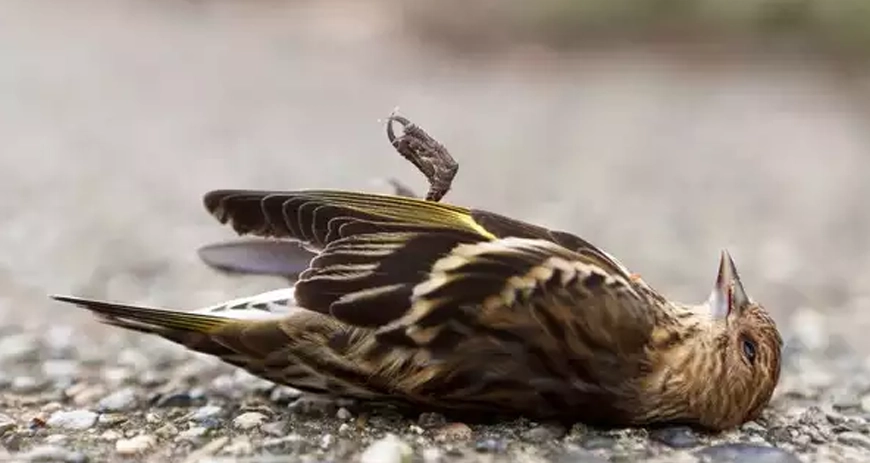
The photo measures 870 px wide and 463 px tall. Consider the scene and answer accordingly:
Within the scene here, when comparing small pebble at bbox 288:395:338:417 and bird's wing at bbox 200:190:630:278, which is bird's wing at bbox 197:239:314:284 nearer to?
bird's wing at bbox 200:190:630:278

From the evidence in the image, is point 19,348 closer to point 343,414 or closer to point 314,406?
point 314,406

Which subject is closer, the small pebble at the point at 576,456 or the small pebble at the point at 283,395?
the small pebble at the point at 576,456

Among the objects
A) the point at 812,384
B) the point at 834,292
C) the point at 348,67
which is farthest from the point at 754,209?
the point at 348,67

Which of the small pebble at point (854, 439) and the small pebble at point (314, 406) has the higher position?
the small pebble at point (854, 439)

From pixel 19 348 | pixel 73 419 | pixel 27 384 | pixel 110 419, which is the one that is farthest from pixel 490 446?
pixel 19 348

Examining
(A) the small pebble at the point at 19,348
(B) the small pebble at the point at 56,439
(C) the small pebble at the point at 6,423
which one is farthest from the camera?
(A) the small pebble at the point at 19,348

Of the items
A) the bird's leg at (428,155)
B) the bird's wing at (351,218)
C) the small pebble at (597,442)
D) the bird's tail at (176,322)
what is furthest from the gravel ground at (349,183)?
the bird's leg at (428,155)

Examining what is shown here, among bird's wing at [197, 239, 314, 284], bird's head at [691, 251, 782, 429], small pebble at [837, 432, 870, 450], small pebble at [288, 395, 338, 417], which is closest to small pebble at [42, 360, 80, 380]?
bird's wing at [197, 239, 314, 284]

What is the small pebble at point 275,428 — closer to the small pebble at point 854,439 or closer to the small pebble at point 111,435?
the small pebble at point 111,435
